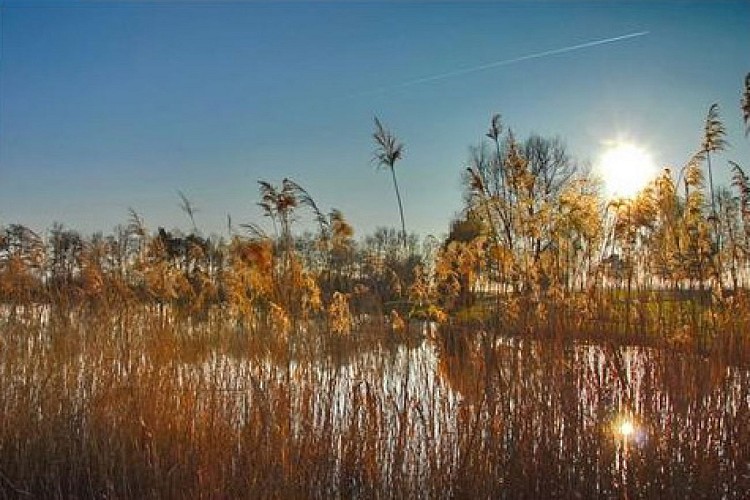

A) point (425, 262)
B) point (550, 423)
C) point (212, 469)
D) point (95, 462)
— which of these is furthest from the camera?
point (425, 262)

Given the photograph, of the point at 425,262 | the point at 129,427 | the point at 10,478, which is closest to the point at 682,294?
the point at 425,262

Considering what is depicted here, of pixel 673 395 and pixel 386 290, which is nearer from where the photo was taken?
pixel 673 395

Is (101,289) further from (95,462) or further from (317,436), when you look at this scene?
(317,436)

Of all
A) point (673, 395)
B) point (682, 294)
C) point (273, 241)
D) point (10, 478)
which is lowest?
point (10, 478)

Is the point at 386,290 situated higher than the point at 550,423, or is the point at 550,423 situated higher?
the point at 386,290

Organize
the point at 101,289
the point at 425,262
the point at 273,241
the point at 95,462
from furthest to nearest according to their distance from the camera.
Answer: the point at 101,289, the point at 425,262, the point at 273,241, the point at 95,462

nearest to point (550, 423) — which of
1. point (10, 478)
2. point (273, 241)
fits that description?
point (273, 241)

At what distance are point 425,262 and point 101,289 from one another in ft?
9.40

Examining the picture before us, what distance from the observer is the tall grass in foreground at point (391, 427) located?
3.47 meters

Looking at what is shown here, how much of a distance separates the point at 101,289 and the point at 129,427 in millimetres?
1945

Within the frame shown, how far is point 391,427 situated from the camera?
151 inches

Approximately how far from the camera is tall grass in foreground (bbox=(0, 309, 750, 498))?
3.47 m

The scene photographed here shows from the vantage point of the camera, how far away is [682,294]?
4434 mm

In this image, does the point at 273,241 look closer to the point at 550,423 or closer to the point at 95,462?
the point at 95,462
